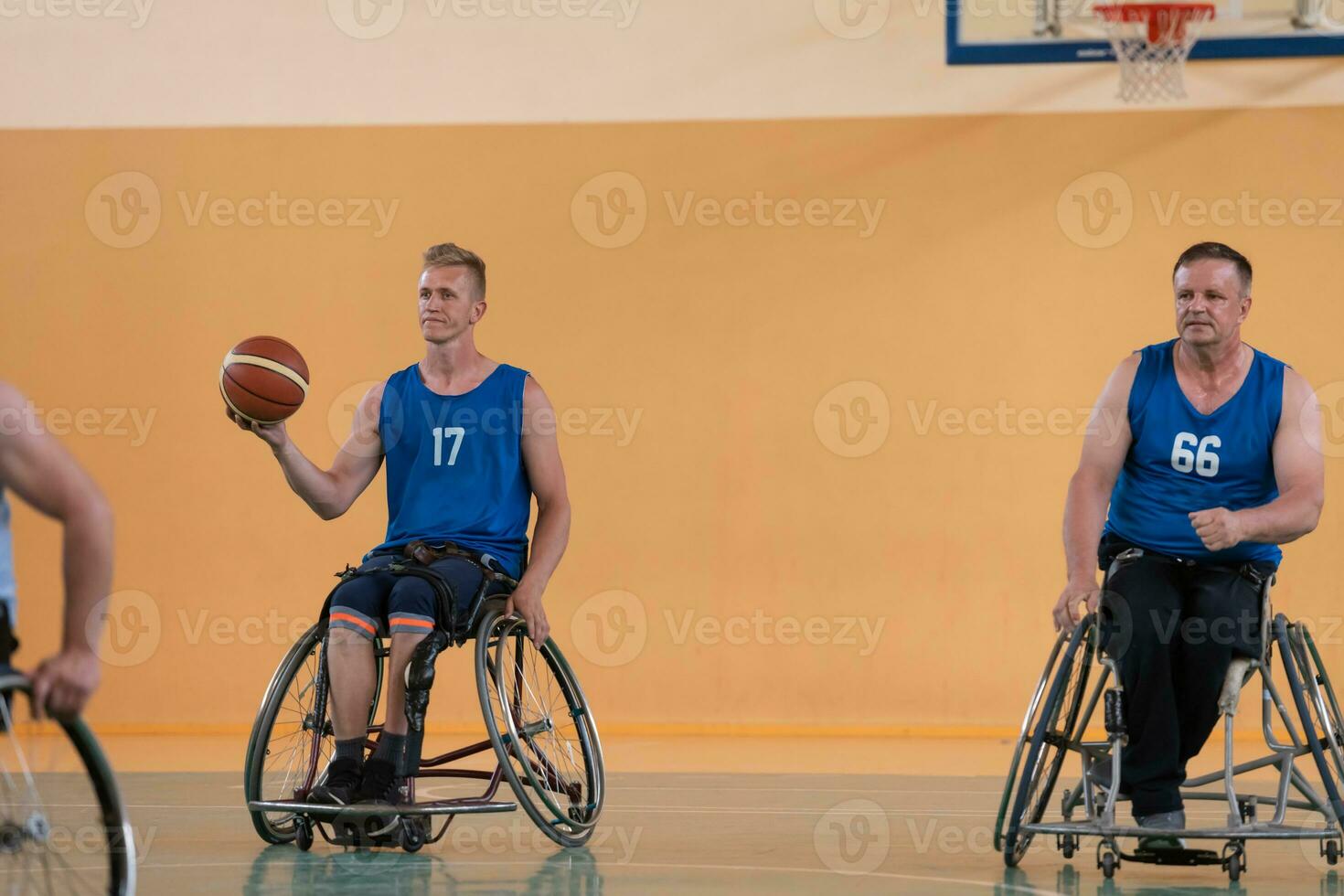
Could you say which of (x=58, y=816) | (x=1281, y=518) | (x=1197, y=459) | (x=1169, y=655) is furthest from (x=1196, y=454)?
(x=58, y=816)

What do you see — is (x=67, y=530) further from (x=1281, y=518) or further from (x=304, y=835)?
(x=1281, y=518)

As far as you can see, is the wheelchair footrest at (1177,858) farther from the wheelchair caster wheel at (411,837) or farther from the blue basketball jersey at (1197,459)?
the wheelchair caster wheel at (411,837)

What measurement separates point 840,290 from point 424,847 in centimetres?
327

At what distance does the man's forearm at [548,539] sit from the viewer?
3.22 metres

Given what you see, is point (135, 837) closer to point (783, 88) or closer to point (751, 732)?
point (751, 732)

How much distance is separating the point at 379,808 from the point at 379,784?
69 millimetres

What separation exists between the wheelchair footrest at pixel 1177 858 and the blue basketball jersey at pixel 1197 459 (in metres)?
0.53

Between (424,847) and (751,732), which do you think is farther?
(751,732)

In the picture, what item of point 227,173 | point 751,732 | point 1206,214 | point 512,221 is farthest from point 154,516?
point 1206,214

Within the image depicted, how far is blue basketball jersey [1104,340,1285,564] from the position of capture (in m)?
2.94

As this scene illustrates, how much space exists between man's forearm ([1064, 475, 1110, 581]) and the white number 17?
124 centimetres

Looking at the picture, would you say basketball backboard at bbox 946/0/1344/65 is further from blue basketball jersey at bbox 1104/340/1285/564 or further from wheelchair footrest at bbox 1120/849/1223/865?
wheelchair footrest at bbox 1120/849/1223/865

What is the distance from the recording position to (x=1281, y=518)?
2.77 meters

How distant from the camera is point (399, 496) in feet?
11.0
